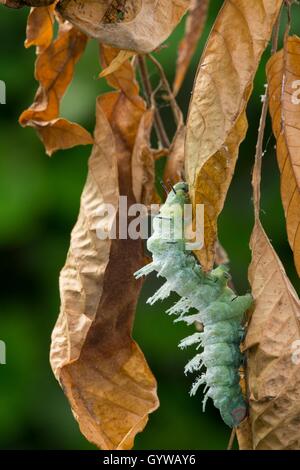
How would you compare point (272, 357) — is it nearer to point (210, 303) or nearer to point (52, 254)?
point (210, 303)

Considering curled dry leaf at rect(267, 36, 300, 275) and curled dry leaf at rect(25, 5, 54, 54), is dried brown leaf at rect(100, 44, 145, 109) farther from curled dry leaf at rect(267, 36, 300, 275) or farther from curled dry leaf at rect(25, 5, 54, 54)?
curled dry leaf at rect(267, 36, 300, 275)

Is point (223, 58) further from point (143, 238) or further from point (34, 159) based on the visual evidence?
point (34, 159)

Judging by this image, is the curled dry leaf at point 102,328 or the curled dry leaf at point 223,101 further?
the curled dry leaf at point 102,328

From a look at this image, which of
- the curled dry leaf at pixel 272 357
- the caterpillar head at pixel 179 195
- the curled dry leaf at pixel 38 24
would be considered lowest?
the curled dry leaf at pixel 272 357

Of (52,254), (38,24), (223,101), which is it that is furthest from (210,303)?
(52,254)

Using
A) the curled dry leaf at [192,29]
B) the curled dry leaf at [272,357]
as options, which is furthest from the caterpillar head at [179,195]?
the curled dry leaf at [192,29]

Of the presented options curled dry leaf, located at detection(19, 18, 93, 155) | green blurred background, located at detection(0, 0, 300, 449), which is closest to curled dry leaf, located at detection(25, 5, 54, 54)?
curled dry leaf, located at detection(19, 18, 93, 155)

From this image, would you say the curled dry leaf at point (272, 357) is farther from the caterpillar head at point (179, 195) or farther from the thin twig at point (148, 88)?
the thin twig at point (148, 88)

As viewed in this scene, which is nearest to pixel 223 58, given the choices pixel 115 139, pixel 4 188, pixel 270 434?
pixel 115 139
